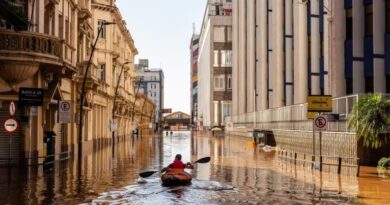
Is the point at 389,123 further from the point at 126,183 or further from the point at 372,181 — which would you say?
the point at 126,183

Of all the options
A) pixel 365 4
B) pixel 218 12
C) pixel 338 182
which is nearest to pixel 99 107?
pixel 365 4

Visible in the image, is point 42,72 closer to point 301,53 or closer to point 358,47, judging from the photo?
point 358,47

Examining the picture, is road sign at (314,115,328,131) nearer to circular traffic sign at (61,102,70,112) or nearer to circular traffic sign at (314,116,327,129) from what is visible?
circular traffic sign at (314,116,327,129)

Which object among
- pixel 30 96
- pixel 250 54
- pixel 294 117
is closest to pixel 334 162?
pixel 294 117

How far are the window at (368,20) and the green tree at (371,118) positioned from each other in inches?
482

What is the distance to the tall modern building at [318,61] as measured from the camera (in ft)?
130

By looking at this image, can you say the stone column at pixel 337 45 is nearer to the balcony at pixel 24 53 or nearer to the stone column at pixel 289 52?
the stone column at pixel 289 52

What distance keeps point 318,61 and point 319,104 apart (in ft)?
68.9

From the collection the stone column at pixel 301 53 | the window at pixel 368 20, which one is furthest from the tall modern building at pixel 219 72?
the window at pixel 368 20

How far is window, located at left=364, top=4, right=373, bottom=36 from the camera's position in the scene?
40688 millimetres

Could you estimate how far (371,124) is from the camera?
29.0 metres

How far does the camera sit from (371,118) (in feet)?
95.5

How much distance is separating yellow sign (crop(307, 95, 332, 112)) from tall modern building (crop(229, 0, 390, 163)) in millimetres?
1737

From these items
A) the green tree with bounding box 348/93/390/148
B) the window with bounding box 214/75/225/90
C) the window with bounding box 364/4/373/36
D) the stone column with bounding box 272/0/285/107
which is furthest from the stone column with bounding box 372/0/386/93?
the window with bounding box 214/75/225/90
